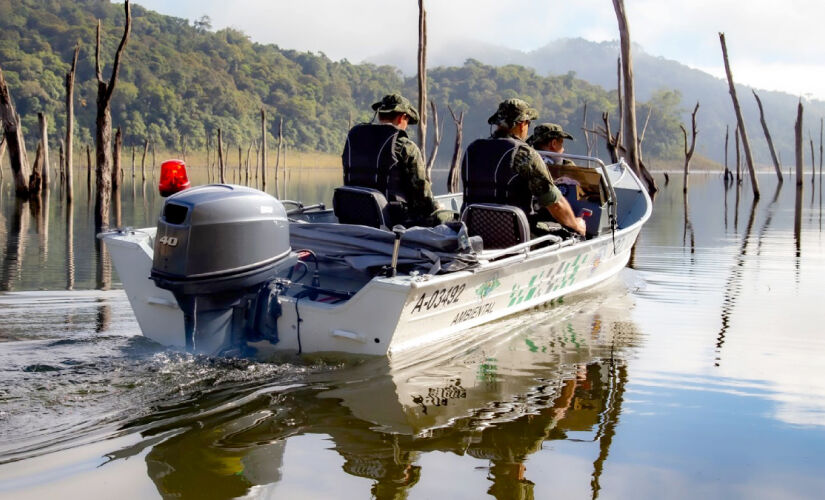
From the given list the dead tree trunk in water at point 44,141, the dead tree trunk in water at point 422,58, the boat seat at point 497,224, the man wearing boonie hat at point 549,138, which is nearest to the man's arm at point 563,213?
the boat seat at point 497,224

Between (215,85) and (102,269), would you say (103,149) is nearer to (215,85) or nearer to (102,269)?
(102,269)

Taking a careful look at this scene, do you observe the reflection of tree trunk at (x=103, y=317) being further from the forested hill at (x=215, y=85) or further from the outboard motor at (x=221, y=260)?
the forested hill at (x=215, y=85)

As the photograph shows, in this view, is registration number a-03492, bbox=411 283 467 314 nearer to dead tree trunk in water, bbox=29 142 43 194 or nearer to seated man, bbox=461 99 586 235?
seated man, bbox=461 99 586 235

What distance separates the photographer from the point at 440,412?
492cm

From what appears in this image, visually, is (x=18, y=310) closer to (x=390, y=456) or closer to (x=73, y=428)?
(x=73, y=428)

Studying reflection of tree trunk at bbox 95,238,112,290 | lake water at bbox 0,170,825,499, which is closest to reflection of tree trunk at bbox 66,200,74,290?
reflection of tree trunk at bbox 95,238,112,290

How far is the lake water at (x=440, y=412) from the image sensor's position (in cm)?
394

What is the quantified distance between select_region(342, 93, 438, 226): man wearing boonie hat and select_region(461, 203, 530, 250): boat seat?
1.07 ft

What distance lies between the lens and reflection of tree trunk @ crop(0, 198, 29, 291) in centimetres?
920

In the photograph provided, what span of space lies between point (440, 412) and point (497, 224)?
95.5 inches

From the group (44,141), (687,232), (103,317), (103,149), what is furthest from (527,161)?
(44,141)

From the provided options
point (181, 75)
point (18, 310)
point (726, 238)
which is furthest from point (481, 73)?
point (18, 310)

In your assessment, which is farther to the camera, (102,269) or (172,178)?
(102,269)

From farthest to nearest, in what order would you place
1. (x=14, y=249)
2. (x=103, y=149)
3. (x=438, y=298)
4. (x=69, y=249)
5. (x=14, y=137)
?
(x=14, y=137) → (x=103, y=149) → (x=69, y=249) → (x=14, y=249) → (x=438, y=298)
